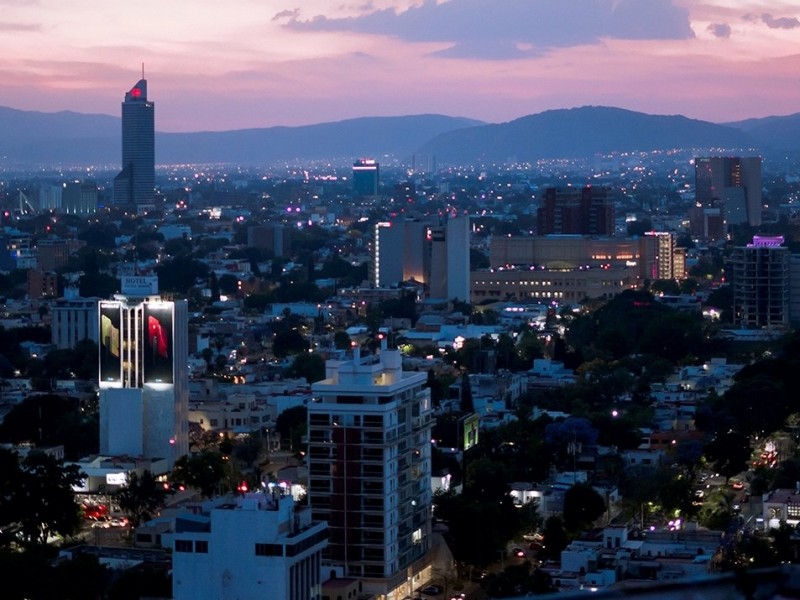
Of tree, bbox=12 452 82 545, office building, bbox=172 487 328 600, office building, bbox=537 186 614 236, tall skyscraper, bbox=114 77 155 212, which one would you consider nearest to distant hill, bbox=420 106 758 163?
tall skyscraper, bbox=114 77 155 212

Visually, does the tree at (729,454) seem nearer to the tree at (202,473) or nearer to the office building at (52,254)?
the tree at (202,473)

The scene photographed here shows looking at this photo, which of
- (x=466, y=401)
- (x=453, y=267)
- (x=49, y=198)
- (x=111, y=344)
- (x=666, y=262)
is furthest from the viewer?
(x=49, y=198)

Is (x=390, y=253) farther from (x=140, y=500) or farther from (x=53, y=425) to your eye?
(x=140, y=500)

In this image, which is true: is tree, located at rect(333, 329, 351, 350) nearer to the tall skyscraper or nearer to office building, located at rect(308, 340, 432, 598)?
office building, located at rect(308, 340, 432, 598)

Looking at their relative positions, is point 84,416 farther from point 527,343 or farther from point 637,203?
point 637,203

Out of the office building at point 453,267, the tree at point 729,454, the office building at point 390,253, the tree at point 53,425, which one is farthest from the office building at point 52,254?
the tree at point 729,454

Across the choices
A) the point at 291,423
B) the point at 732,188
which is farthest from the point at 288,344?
the point at 732,188
